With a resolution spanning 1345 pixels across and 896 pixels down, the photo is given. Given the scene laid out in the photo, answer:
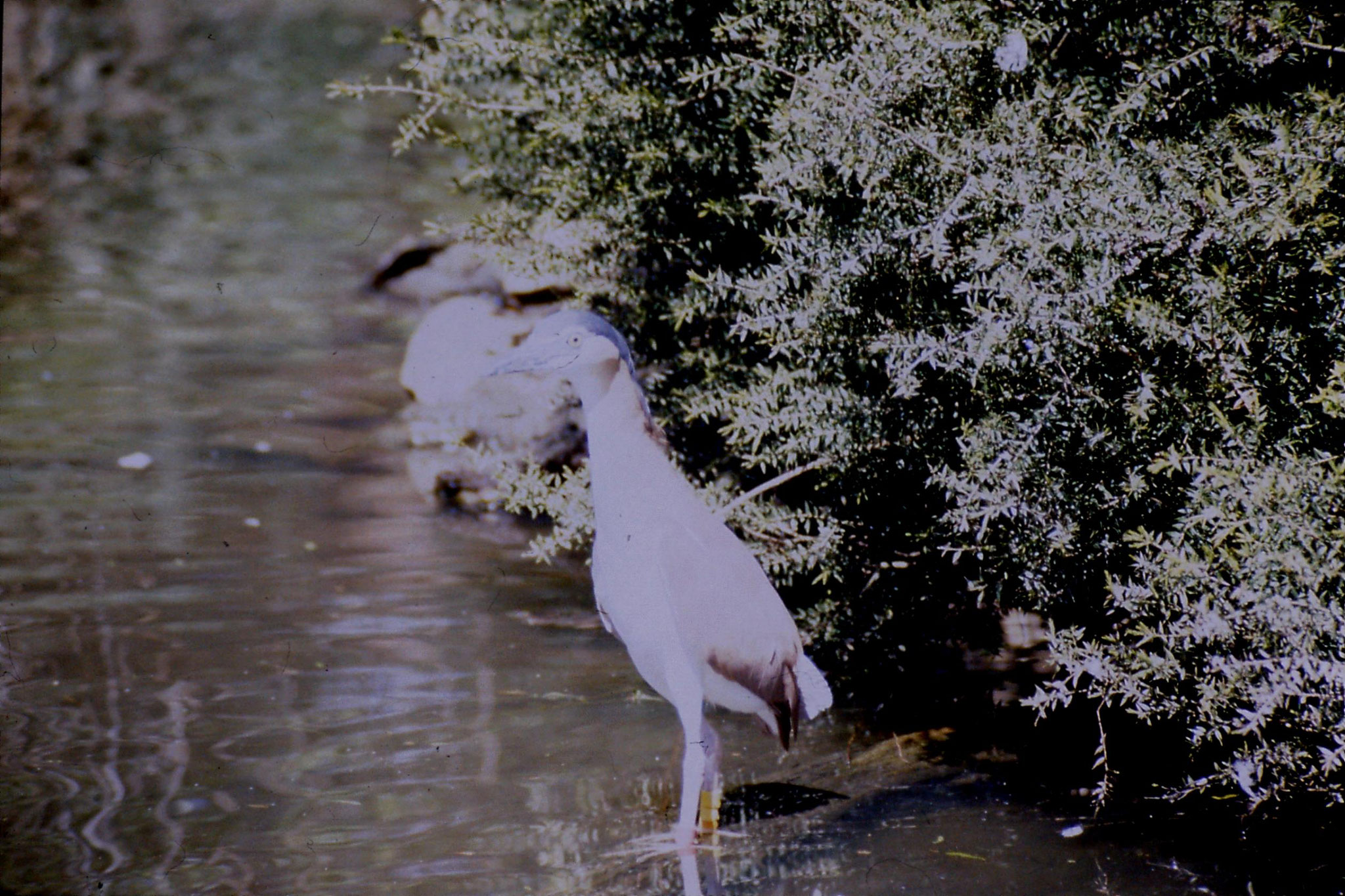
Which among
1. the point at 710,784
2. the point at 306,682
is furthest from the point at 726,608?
Answer: the point at 306,682

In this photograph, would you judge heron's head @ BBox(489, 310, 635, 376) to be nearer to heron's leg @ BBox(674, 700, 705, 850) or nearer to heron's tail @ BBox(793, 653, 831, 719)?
heron's leg @ BBox(674, 700, 705, 850)

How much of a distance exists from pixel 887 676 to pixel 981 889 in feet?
6.30

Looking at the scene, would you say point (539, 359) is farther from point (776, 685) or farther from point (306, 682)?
point (306, 682)

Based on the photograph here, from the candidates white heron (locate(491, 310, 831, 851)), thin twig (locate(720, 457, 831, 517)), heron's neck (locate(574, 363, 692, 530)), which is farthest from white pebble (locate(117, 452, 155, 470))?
heron's neck (locate(574, 363, 692, 530))

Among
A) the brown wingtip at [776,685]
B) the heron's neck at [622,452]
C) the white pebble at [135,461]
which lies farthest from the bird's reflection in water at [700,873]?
the white pebble at [135,461]

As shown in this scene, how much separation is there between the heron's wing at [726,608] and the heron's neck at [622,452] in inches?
5.1

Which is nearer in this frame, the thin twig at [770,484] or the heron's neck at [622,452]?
the heron's neck at [622,452]

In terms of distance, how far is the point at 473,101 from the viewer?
19.2 ft

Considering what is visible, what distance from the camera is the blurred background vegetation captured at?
357 centimetres

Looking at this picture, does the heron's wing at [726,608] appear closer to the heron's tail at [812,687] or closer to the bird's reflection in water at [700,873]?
the heron's tail at [812,687]

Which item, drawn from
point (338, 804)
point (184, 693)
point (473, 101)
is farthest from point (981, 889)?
point (473, 101)

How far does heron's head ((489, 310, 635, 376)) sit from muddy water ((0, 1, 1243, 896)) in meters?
1.68

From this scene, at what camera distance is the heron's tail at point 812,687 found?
452 cm

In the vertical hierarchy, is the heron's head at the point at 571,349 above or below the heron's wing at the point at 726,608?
above
